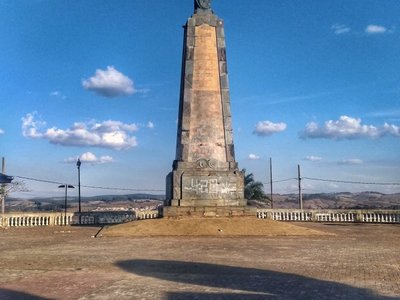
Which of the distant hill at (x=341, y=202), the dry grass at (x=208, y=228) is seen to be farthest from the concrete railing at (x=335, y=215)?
the distant hill at (x=341, y=202)

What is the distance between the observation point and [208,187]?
20969 millimetres

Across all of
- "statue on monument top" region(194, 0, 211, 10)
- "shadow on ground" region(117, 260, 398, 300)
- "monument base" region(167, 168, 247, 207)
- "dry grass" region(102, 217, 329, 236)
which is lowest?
"shadow on ground" region(117, 260, 398, 300)

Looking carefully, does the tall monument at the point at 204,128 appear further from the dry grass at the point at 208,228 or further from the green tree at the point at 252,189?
the green tree at the point at 252,189

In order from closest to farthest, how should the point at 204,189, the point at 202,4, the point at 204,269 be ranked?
the point at 204,269 → the point at 204,189 → the point at 202,4

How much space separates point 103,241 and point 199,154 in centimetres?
706

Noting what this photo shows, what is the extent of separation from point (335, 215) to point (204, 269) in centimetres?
2146

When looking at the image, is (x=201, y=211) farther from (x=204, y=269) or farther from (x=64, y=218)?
(x=64, y=218)

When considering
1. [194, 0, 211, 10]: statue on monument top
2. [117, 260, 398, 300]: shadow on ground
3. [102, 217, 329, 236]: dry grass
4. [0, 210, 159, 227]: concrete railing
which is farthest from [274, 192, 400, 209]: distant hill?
[117, 260, 398, 300]: shadow on ground

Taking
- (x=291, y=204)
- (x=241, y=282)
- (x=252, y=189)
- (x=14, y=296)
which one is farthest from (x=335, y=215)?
(x=291, y=204)

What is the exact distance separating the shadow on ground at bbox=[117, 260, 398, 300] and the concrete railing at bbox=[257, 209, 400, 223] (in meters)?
18.3

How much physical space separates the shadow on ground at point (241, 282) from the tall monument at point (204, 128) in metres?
10.4

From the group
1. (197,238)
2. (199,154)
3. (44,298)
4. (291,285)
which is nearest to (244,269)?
(291,285)

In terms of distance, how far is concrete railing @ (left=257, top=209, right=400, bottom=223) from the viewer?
2823 centimetres

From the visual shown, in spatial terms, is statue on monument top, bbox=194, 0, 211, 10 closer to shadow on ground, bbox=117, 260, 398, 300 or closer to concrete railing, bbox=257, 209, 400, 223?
concrete railing, bbox=257, 209, 400, 223
